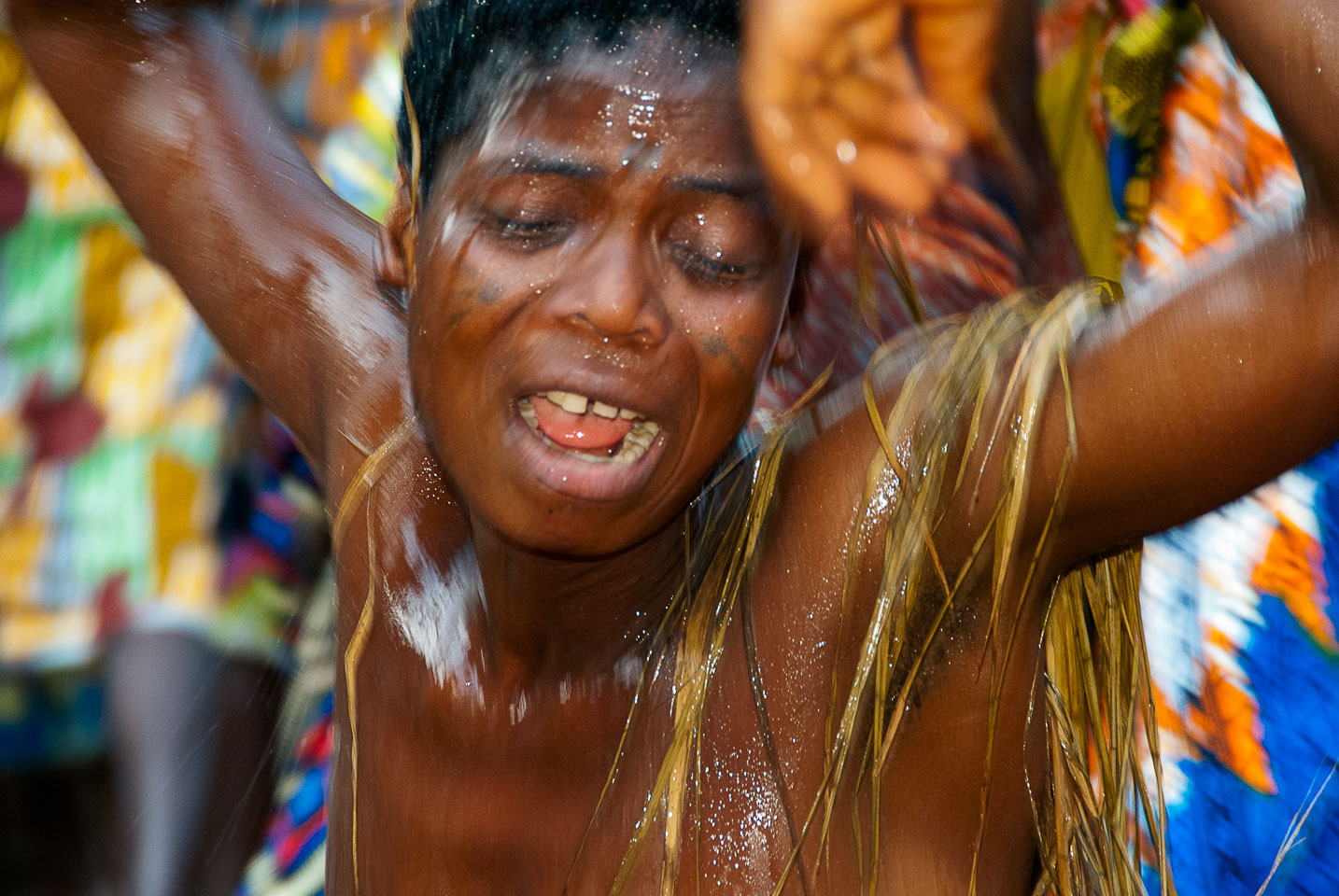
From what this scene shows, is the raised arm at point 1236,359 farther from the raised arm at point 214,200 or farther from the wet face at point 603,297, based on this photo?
the raised arm at point 214,200

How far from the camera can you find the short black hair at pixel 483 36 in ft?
3.33

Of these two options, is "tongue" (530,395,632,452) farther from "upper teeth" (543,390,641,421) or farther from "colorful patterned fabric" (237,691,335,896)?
"colorful patterned fabric" (237,691,335,896)

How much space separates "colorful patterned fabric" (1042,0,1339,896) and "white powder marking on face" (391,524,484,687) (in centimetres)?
80

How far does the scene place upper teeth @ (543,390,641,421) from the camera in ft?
3.42

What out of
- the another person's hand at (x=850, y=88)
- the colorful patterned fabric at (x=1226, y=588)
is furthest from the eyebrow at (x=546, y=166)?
the colorful patterned fabric at (x=1226, y=588)

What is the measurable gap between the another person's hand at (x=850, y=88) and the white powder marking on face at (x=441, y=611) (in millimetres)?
480

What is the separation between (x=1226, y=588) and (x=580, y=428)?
875 millimetres

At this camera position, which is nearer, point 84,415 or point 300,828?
point 300,828

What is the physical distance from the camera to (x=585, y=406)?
104 centimetres

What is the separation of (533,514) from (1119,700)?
522mm

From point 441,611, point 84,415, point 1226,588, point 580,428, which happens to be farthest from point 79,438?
point 1226,588

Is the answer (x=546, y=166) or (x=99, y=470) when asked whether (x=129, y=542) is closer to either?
(x=99, y=470)

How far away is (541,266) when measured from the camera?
3.41 feet

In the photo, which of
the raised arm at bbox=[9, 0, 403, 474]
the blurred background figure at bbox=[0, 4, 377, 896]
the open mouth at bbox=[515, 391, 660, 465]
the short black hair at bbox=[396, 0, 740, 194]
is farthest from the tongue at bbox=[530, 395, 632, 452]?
the blurred background figure at bbox=[0, 4, 377, 896]
